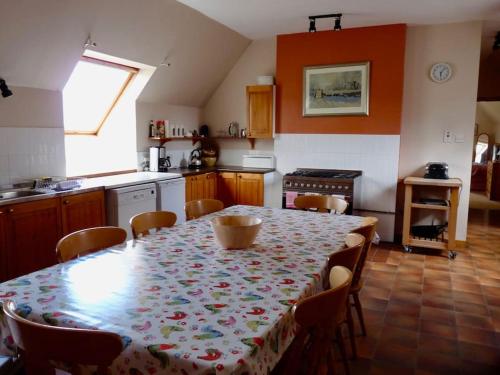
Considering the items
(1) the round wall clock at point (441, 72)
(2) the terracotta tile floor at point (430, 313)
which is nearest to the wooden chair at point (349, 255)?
(2) the terracotta tile floor at point (430, 313)

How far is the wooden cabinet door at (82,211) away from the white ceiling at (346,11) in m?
2.06

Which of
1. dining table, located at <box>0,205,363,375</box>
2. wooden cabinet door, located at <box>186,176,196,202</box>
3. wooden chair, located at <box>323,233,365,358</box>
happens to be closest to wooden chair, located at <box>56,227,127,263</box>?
dining table, located at <box>0,205,363,375</box>

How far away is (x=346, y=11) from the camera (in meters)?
4.14

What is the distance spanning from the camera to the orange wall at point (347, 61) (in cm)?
463

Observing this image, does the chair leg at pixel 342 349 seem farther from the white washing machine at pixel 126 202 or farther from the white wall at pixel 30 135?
the white wall at pixel 30 135

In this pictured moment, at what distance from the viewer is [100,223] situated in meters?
3.66

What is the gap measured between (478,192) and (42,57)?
30.9ft

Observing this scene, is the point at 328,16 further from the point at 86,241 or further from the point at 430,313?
the point at 86,241

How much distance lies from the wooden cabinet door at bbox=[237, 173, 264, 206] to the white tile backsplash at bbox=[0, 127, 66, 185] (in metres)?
2.21

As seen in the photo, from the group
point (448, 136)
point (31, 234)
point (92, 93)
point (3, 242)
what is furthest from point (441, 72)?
point (3, 242)

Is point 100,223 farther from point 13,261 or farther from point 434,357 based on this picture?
point 434,357

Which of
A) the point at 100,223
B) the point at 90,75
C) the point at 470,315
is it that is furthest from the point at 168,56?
the point at 470,315

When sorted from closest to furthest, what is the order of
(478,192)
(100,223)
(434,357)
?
(434,357), (100,223), (478,192)

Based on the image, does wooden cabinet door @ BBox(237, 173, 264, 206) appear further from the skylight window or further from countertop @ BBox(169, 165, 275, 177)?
the skylight window
